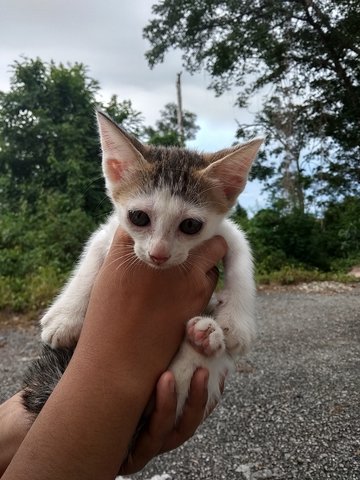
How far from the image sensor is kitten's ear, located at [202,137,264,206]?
1.65 m

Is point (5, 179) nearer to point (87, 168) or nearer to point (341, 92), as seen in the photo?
point (87, 168)

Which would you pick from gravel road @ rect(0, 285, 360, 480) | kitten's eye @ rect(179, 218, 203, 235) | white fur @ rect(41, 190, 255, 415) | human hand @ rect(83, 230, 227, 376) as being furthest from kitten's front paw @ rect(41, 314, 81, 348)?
gravel road @ rect(0, 285, 360, 480)

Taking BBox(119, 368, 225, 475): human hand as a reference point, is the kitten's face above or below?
above

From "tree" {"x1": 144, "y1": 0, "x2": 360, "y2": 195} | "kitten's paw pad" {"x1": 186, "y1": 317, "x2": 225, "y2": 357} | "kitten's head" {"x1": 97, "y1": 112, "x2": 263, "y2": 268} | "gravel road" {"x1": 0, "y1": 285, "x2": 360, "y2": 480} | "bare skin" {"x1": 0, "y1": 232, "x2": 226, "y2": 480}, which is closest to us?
"bare skin" {"x1": 0, "y1": 232, "x2": 226, "y2": 480}

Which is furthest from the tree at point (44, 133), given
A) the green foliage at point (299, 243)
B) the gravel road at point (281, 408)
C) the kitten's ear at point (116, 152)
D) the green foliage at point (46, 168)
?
the kitten's ear at point (116, 152)

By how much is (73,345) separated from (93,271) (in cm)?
33

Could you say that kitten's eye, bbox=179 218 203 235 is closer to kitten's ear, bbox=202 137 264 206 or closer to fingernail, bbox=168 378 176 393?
kitten's ear, bbox=202 137 264 206

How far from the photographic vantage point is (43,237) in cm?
787

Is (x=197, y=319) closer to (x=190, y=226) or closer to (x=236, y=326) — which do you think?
(x=236, y=326)

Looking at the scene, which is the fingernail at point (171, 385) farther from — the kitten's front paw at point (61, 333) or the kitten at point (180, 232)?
the kitten's front paw at point (61, 333)

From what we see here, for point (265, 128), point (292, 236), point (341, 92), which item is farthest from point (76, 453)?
point (292, 236)

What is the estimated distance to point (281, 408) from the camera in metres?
3.19

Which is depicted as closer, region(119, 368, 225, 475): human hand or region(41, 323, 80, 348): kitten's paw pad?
region(119, 368, 225, 475): human hand

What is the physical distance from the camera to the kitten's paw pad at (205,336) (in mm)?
1437
